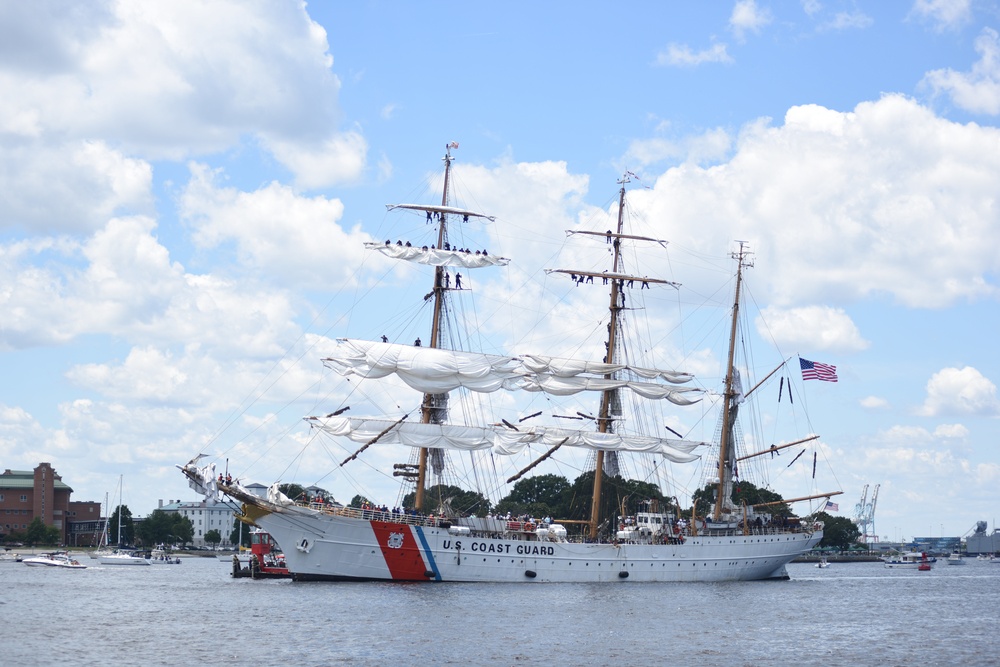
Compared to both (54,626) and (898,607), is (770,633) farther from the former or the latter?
(54,626)

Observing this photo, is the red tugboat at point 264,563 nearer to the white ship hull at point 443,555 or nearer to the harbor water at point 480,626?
the harbor water at point 480,626

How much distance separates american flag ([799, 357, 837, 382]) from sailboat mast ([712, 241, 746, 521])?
9566 millimetres

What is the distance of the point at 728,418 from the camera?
90.0 m

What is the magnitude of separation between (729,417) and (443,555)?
95.5 ft

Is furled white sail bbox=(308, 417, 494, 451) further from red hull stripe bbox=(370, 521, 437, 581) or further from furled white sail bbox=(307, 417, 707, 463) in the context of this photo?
red hull stripe bbox=(370, 521, 437, 581)

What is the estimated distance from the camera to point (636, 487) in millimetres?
120625

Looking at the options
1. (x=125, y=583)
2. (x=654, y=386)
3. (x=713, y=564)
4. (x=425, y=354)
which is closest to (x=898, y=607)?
(x=713, y=564)

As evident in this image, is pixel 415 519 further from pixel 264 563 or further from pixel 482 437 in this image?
pixel 264 563

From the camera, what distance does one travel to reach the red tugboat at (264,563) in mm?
80125

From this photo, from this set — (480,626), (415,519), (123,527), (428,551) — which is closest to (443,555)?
(428,551)

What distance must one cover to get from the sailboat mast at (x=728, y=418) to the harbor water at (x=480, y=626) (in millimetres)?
14311

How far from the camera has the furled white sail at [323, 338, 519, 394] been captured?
78.0m

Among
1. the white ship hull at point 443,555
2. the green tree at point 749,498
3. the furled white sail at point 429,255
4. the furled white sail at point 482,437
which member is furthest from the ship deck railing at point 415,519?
the green tree at point 749,498

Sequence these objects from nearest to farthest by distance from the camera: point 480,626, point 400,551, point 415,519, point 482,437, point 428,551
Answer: point 480,626 < point 400,551 < point 428,551 < point 415,519 < point 482,437
